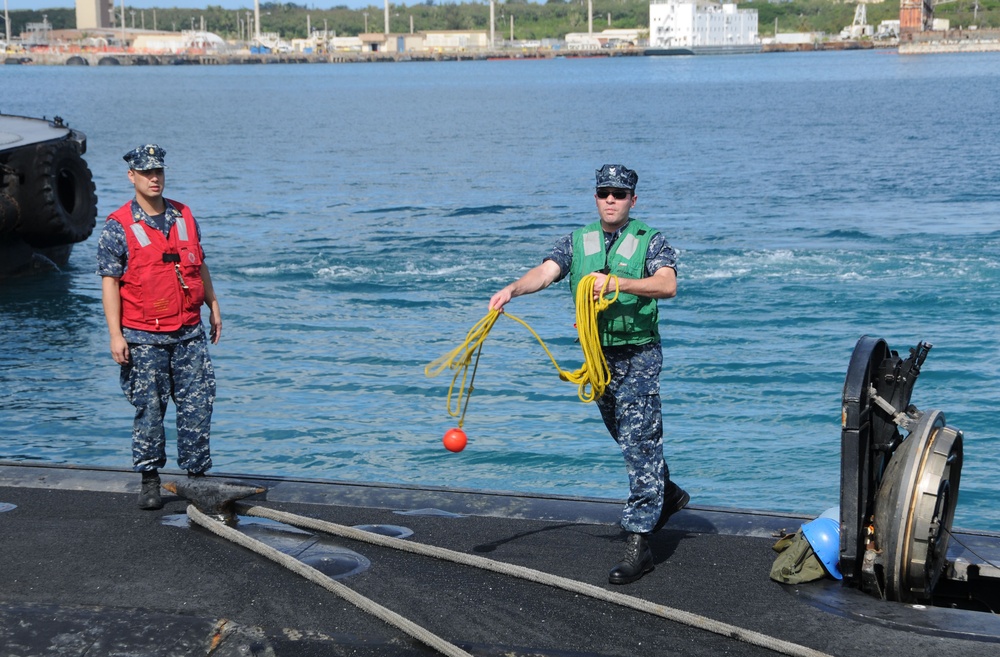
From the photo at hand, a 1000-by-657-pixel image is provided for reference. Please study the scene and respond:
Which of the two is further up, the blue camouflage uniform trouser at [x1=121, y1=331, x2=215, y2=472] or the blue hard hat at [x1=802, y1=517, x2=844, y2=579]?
the blue camouflage uniform trouser at [x1=121, y1=331, x2=215, y2=472]

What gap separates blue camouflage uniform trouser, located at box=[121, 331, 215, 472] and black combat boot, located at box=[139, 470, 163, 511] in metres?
0.05

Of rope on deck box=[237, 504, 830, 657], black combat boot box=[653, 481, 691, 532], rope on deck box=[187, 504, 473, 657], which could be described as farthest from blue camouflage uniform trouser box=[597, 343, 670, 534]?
rope on deck box=[187, 504, 473, 657]

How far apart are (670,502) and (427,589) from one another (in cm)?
129

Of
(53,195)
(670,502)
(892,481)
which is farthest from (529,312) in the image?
(892,481)

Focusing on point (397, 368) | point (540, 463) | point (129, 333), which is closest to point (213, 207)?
point (397, 368)

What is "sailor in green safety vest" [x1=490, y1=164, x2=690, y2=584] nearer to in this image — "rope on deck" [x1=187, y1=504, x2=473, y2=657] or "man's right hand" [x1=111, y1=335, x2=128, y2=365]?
"rope on deck" [x1=187, y1=504, x2=473, y2=657]

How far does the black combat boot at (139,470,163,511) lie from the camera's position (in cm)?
660

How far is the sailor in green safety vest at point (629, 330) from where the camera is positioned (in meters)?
5.50

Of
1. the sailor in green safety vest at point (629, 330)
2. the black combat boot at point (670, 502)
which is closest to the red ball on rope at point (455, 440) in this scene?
the sailor in green safety vest at point (629, 330)

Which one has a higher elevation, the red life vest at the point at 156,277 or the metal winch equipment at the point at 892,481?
the red life vest at the point at 156,277

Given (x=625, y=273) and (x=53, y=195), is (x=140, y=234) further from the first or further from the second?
(x=53, y=195)

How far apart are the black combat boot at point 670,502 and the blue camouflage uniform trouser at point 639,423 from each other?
0.22 m

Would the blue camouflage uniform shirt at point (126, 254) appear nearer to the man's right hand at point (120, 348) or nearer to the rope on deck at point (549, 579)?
the man's right hand at point (120, 348)

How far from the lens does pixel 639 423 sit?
5.61m
